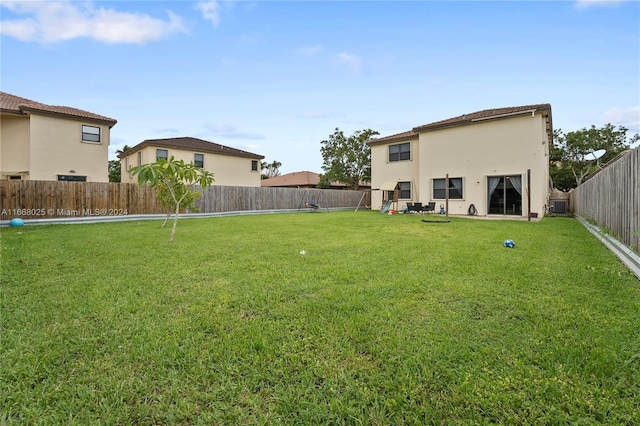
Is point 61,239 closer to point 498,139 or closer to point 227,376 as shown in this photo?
point 227,376

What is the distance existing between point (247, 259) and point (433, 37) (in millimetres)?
10930

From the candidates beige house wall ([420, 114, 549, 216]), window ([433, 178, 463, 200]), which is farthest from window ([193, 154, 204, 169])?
window ([433, 178, 463, 200])

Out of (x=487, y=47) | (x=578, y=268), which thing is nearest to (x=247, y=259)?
(x=578, y=268)

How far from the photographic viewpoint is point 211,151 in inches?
1025

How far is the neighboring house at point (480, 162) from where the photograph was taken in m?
15.7

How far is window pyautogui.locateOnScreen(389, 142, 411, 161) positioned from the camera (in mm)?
21312

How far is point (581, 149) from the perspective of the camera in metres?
31.8

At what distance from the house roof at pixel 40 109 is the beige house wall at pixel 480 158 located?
1947cm

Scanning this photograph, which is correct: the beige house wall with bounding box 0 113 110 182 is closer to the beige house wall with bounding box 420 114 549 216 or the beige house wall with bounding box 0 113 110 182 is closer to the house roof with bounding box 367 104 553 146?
the house roof with bounding box 367 104 553 146

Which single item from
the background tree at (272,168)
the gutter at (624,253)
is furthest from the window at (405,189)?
the background tree at (272,168)

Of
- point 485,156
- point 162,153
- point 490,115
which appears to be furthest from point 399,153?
point 162,153

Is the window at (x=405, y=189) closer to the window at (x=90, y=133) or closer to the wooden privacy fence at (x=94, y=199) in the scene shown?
the wooden privacy fence at (x=94, y=199)

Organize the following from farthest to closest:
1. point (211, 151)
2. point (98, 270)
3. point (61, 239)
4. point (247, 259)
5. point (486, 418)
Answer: point (211, 151), point (61, 239), point (247, 259), point (98, 270), point (486, 418)

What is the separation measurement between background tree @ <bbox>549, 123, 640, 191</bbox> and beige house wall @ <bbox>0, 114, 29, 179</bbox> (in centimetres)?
4347
